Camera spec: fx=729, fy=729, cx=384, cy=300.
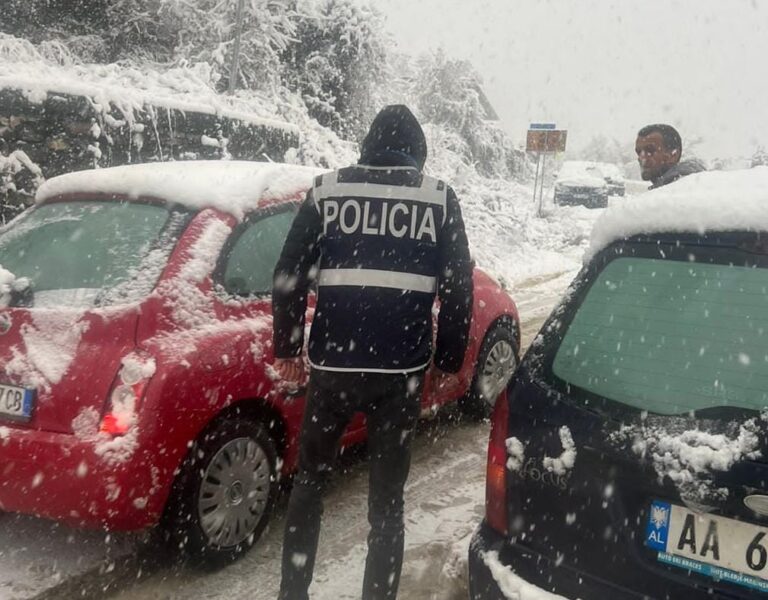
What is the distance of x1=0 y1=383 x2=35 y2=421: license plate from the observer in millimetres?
2889

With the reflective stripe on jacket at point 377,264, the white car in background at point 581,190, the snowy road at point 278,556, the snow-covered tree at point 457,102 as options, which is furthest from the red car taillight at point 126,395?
the white car in background at point 581,190

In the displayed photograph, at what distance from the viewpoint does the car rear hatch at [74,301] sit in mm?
2852

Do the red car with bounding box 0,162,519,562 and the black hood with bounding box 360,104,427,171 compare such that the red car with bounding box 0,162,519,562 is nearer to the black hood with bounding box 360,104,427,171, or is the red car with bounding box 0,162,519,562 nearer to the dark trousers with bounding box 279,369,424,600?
the dark trousers with bounding box 279,369,424,600

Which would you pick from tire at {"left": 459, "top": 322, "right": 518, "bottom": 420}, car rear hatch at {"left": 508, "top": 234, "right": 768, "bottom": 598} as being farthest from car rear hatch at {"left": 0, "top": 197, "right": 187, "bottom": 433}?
tire at {"left": 459, "top": 322, "right": 518, "bottom": 420}

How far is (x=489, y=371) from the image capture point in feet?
16.5

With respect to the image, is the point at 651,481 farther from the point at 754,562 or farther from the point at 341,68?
the point at 341,68

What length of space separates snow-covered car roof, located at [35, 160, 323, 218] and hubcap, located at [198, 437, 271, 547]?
1.09 m

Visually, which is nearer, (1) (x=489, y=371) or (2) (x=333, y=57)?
(1) (x=489, y=371)

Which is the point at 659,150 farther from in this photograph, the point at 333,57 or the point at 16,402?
the point at 333,57

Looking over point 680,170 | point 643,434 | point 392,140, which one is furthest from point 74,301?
point 680,170

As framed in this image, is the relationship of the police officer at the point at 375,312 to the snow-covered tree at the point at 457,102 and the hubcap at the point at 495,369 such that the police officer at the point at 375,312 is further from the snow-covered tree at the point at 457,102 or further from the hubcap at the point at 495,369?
the snow-covered tree at the point at 457,102

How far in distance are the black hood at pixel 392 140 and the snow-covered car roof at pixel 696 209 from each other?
753 millimetres

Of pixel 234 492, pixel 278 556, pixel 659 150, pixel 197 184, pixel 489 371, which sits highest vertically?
pixel 659 150

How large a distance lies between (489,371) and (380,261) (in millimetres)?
2662
